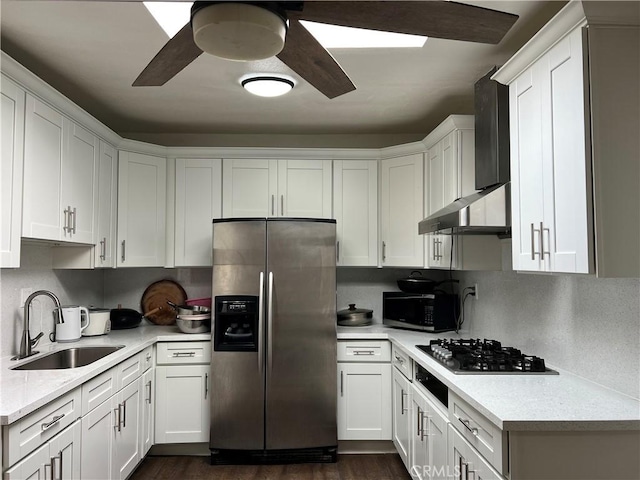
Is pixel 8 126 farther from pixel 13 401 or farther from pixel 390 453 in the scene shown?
pixel 390 453

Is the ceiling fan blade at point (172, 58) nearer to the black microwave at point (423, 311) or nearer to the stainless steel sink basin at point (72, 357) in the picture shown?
the stainless steel sink basin at point (72, 357)

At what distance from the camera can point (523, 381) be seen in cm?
206

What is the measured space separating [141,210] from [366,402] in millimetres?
2243

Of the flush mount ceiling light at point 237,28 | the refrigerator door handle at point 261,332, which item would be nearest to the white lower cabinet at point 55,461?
the refrigerator door handle at point 261,332

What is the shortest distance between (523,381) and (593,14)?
4.82 feet

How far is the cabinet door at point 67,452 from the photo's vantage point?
6.36 ft

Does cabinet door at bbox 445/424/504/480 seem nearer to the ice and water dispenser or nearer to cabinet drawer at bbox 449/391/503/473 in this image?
cabinet drawer at bbox 449/391/503/473

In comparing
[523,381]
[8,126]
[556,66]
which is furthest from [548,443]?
[8,126]

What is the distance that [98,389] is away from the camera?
2395 mm

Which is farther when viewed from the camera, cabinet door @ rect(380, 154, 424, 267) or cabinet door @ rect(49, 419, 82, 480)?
cabinet door @ rect(380, 154, 424, 267)

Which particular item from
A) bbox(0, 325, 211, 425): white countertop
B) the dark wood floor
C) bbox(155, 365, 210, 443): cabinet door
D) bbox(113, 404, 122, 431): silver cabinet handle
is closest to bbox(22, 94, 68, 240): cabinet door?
bbox(0, 325, 211, 425): white countertop

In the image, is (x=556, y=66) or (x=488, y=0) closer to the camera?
(x=556, y=66)

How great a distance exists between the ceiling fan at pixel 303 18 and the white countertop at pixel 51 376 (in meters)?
1.41

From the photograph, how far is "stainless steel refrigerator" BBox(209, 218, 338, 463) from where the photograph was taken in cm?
323
